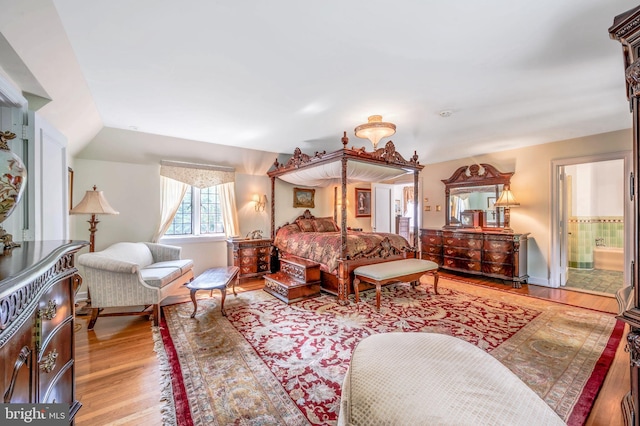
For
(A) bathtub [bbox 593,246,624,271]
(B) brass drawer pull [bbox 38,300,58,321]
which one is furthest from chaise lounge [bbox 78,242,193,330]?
(A) bathtub [bbox 593,246,624,271]

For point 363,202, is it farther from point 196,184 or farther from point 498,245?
point 196,184

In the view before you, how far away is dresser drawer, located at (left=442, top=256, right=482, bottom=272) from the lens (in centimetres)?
482

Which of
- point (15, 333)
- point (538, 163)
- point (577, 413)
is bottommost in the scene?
point (577, 413)

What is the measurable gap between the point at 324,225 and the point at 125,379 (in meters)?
4.18

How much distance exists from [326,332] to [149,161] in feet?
12.9

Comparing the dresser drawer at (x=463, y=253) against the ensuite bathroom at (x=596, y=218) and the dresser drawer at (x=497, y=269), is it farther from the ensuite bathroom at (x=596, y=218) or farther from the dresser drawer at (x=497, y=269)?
the ensuite bathroom at (x=596, y=218)

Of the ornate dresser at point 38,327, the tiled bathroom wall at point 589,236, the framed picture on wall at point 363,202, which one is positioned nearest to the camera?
the ornate dresser at point 38,327

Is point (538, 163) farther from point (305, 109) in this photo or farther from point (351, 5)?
point (351, 5)

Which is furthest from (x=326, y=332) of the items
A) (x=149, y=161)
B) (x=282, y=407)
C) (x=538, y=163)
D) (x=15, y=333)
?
(x=538, y=163)

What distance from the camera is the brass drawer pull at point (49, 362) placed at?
958 mm

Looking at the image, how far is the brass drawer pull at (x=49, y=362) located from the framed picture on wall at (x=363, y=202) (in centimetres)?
604

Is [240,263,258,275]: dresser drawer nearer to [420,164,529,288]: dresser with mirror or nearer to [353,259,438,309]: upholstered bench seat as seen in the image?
[353,259,438,309]: upholstered bench seat

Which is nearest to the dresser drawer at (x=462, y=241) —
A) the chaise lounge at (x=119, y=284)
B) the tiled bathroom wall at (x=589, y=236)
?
the tiled bathroom wall at (x=589, y=236)

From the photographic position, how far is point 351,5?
154cm
